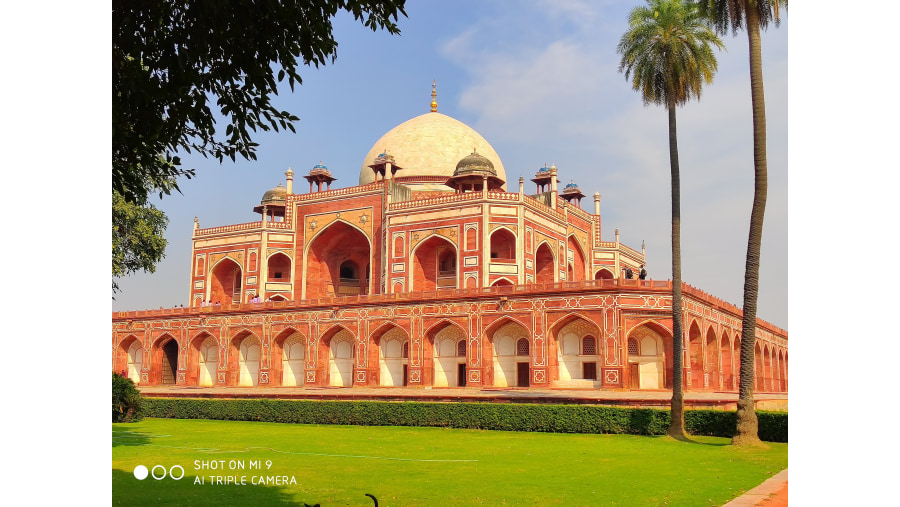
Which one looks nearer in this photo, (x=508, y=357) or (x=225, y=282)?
(x=508, y=357)

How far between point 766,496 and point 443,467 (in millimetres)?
4480

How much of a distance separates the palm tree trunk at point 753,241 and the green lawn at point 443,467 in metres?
0.57

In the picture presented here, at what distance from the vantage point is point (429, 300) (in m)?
27.9

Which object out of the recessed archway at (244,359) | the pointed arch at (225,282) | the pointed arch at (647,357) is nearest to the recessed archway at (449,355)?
the pointed arch at (647,357)

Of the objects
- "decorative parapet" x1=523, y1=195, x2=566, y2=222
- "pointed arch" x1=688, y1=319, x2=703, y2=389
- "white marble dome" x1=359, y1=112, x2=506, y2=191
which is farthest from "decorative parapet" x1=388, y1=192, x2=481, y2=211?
"pointed arch" x1=688, y1=319, x2=703, y2=389

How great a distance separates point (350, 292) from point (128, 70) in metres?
31.7

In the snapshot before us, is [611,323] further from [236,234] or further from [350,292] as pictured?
[236,234]

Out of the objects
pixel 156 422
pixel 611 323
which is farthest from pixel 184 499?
pixel 611 323

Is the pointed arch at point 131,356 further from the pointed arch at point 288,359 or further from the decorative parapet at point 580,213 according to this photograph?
the decorative parapet at point 580,213

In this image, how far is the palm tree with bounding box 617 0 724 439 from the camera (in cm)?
1605

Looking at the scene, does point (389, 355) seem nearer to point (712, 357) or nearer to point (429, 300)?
point (429, 300)

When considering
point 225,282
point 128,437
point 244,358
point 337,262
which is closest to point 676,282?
point 128,437

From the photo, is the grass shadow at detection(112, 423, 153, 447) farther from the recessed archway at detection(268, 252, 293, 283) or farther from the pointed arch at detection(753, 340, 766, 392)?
the pointed arch at detection(753, 340, 766, 392)

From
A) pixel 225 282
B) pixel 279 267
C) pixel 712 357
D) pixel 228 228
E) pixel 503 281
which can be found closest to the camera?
pixel 712 357
